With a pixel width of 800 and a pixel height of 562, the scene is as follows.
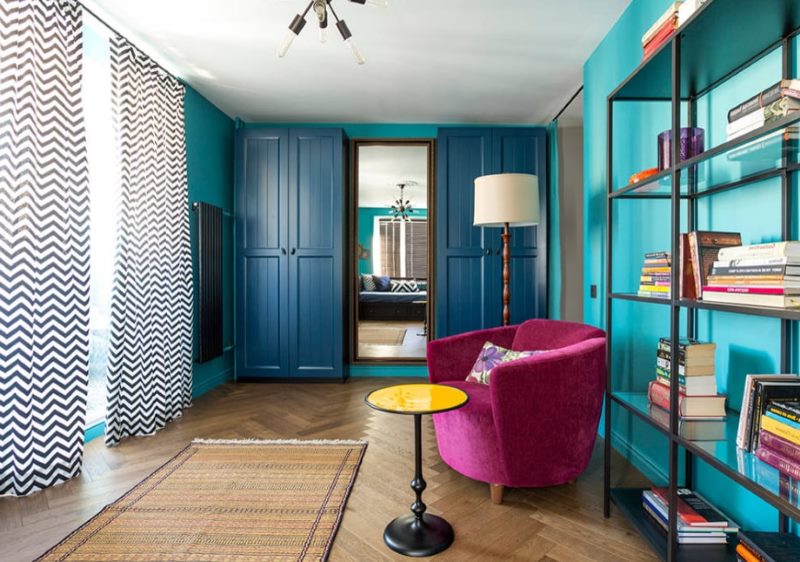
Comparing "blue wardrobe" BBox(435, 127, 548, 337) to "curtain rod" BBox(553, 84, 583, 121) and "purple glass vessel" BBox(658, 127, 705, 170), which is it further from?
"purple glass vessel" BBox(658, 127, 705, 170)

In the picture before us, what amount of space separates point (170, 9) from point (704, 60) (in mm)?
2666

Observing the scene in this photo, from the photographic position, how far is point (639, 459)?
2406 mm

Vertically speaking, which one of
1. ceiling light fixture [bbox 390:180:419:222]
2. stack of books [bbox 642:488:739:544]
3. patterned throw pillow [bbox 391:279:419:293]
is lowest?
stack of books [bbox 642:488:739:544]

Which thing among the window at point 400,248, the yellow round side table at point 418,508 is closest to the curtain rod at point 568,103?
the window at point 400,248

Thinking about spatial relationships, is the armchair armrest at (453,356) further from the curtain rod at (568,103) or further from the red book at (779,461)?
the curtain rod at (568,103)

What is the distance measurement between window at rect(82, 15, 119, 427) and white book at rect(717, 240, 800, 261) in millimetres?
3185

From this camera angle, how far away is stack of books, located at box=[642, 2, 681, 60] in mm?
1504

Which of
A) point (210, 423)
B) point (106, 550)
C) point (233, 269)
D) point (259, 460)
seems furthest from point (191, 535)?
point (233, 269)

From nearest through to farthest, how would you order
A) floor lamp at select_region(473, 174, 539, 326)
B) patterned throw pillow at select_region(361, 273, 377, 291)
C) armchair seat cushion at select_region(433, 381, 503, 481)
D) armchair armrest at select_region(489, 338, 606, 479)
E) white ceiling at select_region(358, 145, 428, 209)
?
1. armchair armrest at select_region(489, 338, 606, 479)
2. armchair seat cushion at select_region(433, 381, 503, 481)
3. floor lamp at select_region(473, 174, 539, 326)
4. white ceiling at select_region(358, 145, 428, 209)
5. patterned throw pillow at select_region(361, 273, 377, 291)

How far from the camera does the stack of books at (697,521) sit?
1.56m

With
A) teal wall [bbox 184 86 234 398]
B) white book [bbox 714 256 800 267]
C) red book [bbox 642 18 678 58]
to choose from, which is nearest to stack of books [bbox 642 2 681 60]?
red book [bbox 642 18 678 58]

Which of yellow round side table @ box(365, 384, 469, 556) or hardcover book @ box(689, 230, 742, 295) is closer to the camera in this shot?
hardcover book @ box(689, 230, 742, 295)

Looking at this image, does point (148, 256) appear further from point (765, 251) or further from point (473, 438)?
point (765, 251)

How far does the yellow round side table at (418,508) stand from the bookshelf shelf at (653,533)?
28.6 inches
